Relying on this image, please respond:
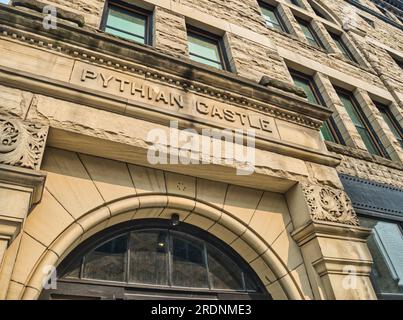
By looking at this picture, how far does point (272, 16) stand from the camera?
975cm

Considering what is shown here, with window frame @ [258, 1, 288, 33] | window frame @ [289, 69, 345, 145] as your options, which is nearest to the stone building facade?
window frame @ [289, 69, 345, 145]

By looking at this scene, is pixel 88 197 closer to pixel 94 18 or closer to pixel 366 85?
pixel 94 18

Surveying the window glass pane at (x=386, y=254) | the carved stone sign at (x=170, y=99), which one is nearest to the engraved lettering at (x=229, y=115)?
the carved stone sign at (x=170, y=99)

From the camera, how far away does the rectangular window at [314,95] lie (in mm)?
7352

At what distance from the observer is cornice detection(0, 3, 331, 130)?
12.2ft

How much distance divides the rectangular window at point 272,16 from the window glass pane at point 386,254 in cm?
664

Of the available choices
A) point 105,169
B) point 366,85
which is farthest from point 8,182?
point 366,85

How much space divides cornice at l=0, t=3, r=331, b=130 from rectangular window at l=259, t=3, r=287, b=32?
5215mm

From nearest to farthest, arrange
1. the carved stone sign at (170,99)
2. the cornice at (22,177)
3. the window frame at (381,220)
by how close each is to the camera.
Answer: the cornice at (22,177) → the carved stone sign at (170,99) → the window frame at (381,220)

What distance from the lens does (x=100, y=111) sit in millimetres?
3592

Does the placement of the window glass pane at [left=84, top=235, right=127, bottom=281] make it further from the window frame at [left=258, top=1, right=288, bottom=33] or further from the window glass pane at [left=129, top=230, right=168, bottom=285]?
the window frame at [left=258, top=1, right=288, bottom=33]

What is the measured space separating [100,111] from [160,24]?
3.18 m

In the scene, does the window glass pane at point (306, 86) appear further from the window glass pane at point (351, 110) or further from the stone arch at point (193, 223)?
the stone arch at point (193, 223)

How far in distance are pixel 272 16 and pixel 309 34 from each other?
5.35 feet
